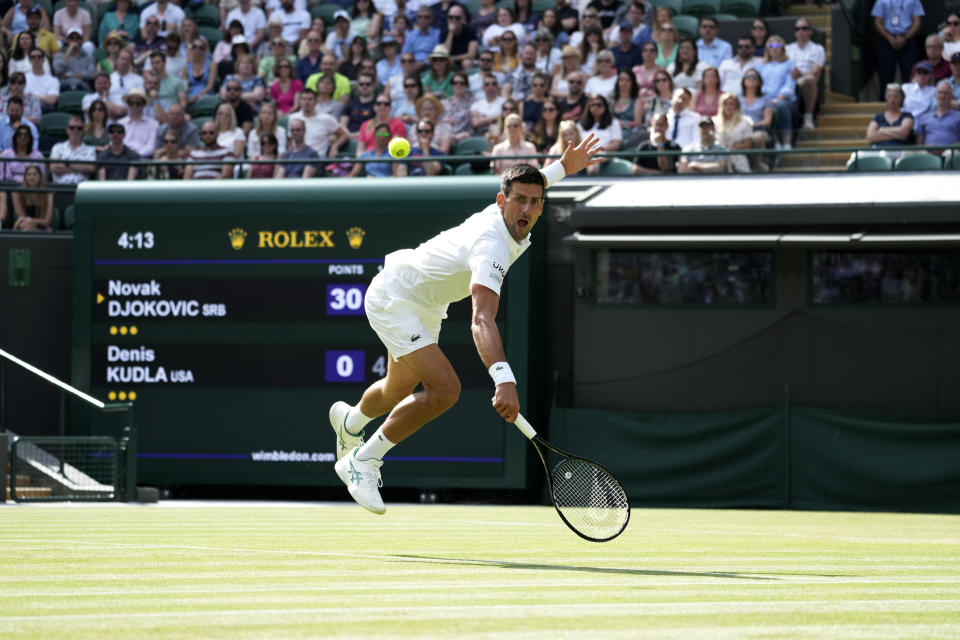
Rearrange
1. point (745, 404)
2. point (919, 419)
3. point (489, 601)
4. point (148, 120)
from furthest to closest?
1. point (148, 120)
2. point (745, 404)
3. point (919, 419)
4. point (489, 601)

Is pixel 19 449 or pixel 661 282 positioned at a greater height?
pixel 661 282

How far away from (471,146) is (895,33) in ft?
19.1

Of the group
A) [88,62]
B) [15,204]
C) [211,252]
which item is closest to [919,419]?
[211,252]

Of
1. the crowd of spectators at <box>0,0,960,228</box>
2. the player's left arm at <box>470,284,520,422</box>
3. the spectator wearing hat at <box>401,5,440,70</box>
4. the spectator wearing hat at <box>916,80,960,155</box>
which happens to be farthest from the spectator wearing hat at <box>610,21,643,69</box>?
the player's left arm at <box>470,284,520,422</box>

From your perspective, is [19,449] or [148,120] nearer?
[19,449]

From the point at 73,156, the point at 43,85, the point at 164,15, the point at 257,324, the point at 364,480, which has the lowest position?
the point at 257,324

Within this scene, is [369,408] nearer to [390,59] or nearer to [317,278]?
[317,278]

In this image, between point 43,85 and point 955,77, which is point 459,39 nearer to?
point 43,85

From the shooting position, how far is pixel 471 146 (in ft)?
64.3

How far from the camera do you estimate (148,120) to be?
2170 cm

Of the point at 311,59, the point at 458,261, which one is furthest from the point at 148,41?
the point at 458,261

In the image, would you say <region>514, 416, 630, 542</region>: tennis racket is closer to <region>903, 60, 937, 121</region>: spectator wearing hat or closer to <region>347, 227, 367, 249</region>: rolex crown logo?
<region>347, 227, 367, 249</region>: rolex crown logo

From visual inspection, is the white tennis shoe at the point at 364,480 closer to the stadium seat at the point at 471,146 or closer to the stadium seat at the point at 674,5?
the stadium seat at the point at 471,146

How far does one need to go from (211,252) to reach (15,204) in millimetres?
3110
